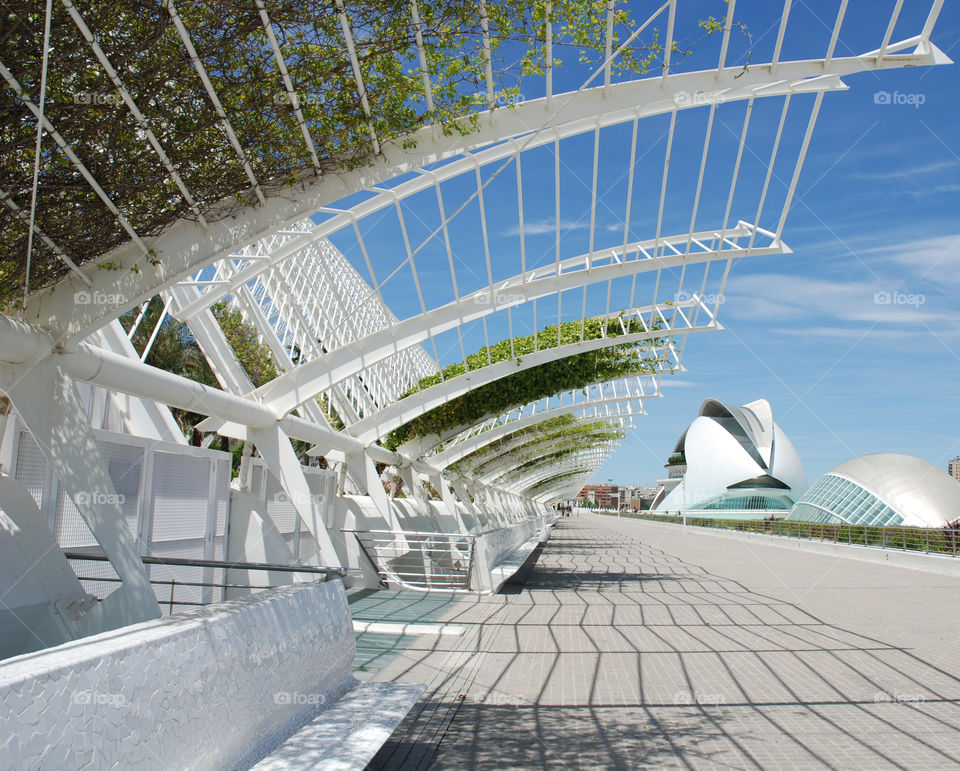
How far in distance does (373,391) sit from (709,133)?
1255 cm

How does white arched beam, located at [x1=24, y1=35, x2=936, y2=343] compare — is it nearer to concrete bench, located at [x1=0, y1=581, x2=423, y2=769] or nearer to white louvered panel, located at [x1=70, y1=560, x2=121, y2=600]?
white louvered panel, located at [x1=70, y1=560, x2=121, y2=600]

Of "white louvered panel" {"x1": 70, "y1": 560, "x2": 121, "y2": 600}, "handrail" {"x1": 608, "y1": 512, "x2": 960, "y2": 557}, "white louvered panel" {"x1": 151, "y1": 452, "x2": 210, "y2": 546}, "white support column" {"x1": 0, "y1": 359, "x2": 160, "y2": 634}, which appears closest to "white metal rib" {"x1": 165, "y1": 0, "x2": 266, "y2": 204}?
"white support column" {"x1": 0, "y1": 359, "x2": 160, "y2": 634}

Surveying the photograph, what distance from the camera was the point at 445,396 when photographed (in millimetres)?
17625

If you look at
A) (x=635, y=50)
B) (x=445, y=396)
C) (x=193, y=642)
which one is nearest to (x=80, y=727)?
(x=193, y=642)

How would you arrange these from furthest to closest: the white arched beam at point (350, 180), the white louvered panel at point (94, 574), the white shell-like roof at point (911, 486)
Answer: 1. the white shell-like roof at point (911, 486)
2. the white louvered panel at point (94, 574)
3. the white arched beam at point (350, 180)

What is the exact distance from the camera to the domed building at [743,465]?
74312 mm

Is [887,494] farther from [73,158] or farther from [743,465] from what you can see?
[73,158]

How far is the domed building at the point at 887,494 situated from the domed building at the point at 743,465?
28.5 metres

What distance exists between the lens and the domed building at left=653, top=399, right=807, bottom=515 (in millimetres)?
74312

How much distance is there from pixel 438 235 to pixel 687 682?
646cm

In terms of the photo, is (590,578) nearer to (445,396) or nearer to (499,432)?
(445,396)

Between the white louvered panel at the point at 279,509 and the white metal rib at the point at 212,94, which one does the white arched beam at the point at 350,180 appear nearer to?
the white metal rib at the point at 212,94

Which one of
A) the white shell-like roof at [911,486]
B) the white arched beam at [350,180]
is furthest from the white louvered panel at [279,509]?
the white shell-like roof at [911,486]

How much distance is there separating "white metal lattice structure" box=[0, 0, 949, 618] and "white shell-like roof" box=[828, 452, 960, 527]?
27.3 metres
